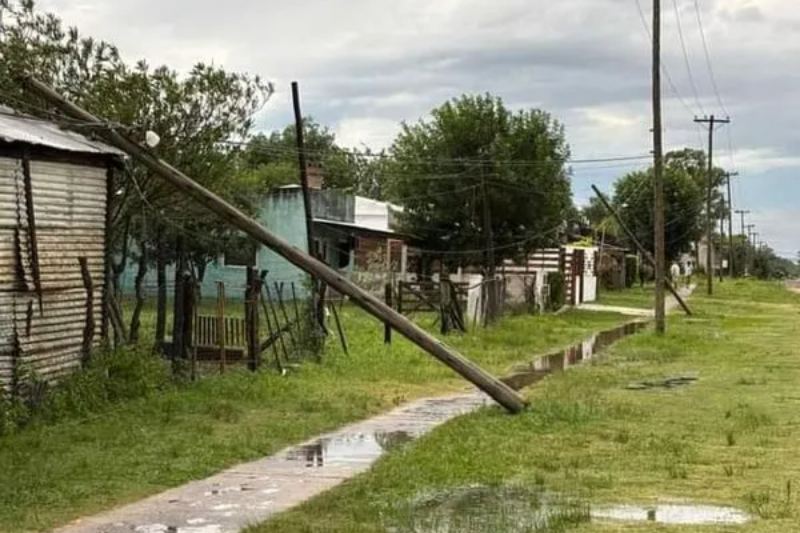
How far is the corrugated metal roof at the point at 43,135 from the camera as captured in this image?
15.1 meters

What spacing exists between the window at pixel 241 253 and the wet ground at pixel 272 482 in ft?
78.5

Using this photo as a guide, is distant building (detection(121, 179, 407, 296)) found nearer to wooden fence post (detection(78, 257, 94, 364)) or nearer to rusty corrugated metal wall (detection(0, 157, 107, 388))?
rusty corrugated metal wall (detection(0, 157, 107, 388))

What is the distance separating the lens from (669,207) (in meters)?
88.4

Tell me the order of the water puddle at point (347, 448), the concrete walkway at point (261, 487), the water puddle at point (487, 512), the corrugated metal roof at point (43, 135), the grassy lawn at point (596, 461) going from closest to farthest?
1. the water puddle at point (487, 512)
2. the concrete walkway at point (261, 487)
3. the grassy lawn at point (596, 461)
4. the water puddle at point (347, 448)
5. the corrugated metal roof at point (43, 135)

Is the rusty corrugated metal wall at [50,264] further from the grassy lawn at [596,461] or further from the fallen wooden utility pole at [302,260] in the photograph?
the grassy lawn at [596,461]

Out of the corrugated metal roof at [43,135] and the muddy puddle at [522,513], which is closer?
the muddy puddle at [522,513]

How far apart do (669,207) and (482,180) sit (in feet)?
144

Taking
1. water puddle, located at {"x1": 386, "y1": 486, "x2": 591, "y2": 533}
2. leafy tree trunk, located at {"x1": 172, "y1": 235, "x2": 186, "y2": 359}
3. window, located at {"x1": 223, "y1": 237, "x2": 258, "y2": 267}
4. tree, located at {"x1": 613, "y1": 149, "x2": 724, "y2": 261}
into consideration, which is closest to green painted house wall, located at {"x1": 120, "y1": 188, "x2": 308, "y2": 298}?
window, located at {"x1": 223, "y1": 237, "x2": 258, "y2": 267}

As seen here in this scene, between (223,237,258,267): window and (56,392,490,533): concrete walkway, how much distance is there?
2564 centimetres

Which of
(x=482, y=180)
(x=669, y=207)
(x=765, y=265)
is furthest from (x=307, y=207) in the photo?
(x=765, y=265)

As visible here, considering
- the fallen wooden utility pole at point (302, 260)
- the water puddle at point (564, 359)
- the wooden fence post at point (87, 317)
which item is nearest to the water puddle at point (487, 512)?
the fallen wooden utility pole at point (302, 260)

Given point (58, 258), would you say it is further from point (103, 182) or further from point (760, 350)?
point (760, 350)

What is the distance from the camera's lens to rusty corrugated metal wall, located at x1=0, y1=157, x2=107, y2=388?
15195mm

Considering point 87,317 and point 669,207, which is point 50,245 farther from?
point 669,207
